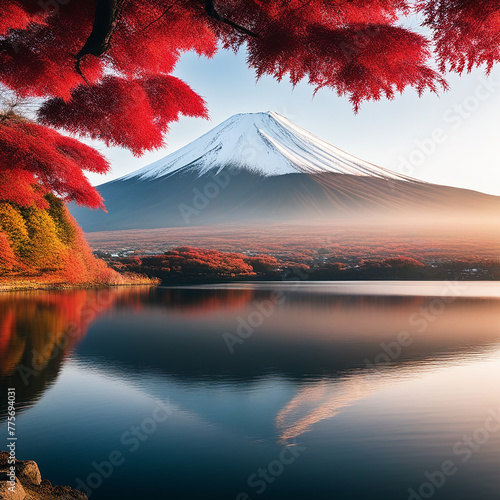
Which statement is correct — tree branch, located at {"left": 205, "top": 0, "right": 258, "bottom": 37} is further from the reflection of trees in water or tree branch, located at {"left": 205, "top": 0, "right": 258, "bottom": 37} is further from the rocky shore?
the reflection of trees in water

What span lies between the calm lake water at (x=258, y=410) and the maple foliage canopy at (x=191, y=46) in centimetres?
349

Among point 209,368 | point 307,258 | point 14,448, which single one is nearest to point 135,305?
point 209,368

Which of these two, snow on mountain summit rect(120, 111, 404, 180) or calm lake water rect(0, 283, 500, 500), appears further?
snow on mountain summit rect(120, 111, 404, 180)

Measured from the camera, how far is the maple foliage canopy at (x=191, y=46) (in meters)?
4.20

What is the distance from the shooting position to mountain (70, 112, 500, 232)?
141125 mm

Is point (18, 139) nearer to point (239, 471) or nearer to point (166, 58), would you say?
point (166, 58)

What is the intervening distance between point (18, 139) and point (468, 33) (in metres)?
5.77

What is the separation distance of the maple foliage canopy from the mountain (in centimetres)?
12855

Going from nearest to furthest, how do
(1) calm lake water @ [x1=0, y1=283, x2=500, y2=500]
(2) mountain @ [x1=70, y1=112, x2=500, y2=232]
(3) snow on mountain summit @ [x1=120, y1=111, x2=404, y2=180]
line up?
1. (1) calm lake water @ [x1=0, y1=283, x2=500, y2=500]
2. (2) mountain @ [x1=70, y1=112, x2=500, y2=232]
3. (3) snow on mountain summit @ [x1=120, y1=111, x2=404, y2=180]

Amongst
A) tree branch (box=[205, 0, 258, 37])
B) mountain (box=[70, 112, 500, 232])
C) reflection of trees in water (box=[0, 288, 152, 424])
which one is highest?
mountain (box=[70, 112, 500, 232])

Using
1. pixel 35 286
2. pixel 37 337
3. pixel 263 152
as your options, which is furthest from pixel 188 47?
pixel 263 152

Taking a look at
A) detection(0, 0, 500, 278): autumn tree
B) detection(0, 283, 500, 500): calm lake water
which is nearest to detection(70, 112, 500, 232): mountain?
detection(0, 283, 500, 500): calm lake water

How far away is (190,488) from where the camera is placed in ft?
13.3

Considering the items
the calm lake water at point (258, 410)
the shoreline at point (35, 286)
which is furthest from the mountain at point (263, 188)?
the calm lake water at point (258, 410)
